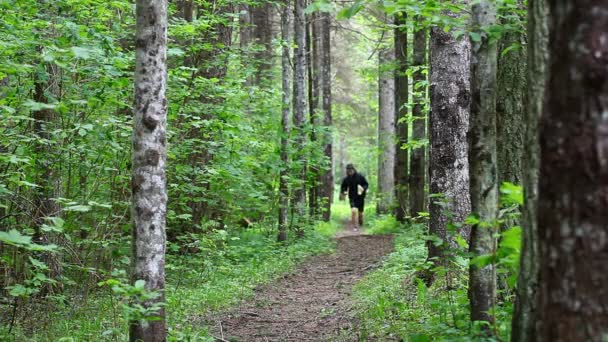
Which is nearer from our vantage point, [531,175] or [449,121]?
[531,175]

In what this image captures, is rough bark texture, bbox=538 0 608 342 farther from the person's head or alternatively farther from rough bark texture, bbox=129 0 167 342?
the person's head

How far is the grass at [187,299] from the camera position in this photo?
648 cm

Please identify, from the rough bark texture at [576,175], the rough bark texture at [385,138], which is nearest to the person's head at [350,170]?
the rough bark texture at [385,138]

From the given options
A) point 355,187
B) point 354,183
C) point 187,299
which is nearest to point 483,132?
point 187,299

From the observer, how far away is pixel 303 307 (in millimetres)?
8875

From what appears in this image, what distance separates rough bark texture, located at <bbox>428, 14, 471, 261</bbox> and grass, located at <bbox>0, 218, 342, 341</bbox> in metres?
3.40

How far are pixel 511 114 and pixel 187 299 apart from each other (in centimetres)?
525

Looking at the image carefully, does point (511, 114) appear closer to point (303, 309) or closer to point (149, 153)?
point (149, 153)

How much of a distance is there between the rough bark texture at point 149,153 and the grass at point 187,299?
31 centimetres

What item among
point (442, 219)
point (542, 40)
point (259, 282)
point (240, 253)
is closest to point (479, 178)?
point (542, 40)

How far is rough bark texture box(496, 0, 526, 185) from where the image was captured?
5.62m

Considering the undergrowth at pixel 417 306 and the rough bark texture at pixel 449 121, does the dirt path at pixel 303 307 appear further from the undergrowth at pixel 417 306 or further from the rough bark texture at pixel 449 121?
the rough bark texture at pixel 449 121

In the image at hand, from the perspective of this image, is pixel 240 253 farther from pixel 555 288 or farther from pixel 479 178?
pixel 555 288

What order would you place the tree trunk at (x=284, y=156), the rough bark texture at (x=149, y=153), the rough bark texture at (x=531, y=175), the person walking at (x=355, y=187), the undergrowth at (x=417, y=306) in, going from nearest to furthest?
1. the rough bark texture at (x=531, y=175)
2. the undergrowth at (x=417, y=306)
3. the rough bark texture at (x=149, y=153)
4. the tree trunk at (x=284, y=156)
5. the person walking at (x=355, y=187)
